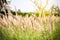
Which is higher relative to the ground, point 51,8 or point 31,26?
point 51,8

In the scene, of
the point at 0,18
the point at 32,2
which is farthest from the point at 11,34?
the point at 32,2

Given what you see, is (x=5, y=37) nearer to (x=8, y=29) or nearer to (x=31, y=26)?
(x=8, y=29)

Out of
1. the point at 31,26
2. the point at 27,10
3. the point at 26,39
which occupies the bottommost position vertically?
the point at 26,39

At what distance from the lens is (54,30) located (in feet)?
4.99

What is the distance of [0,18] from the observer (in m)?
1.48

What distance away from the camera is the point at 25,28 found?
1475 mm

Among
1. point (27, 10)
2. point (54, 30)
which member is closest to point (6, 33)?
point (27, 10)

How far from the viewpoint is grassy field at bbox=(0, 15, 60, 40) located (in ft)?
4.82

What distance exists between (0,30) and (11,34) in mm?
102

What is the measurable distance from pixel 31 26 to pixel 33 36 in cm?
9

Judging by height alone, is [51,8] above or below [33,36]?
above

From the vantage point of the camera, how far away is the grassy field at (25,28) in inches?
57.8

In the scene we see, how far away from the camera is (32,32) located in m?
1.48

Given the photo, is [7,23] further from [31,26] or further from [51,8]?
[51,8]
